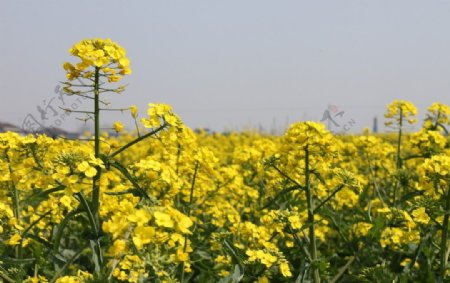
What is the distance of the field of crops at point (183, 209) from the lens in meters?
2.44

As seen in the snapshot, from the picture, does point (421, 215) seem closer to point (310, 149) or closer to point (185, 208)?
point (310, 149)

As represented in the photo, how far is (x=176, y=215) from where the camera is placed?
7.00 feet

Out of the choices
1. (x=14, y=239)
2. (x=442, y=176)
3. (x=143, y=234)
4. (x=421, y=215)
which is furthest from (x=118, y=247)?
(x=421, y=215)

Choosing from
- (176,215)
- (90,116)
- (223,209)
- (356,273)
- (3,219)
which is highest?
(90,116)

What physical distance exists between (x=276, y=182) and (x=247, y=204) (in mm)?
1740

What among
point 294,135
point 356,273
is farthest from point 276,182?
point 356,273

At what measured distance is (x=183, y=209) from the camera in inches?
155

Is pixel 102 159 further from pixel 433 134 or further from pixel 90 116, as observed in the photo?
pixel 433 134

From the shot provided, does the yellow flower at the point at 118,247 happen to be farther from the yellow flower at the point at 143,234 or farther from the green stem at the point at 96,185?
the green stem at the point at 96,185

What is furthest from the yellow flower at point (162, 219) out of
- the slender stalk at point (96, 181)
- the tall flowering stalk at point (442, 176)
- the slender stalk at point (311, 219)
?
the tall flowering stalk at point (442, 176)

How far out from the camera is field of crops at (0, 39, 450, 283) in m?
2.44

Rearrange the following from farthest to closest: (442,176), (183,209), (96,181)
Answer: (183,209)
(442,176)
(96,181)

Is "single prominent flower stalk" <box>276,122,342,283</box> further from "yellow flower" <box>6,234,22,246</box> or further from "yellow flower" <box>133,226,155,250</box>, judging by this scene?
"yellow flower" <box>133,226,155,250</box>

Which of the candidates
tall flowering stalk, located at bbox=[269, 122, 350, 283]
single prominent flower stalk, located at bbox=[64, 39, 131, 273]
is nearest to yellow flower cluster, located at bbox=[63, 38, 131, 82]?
single prominent flower stalk, located at bbox=[64, 39, 131, 273]
